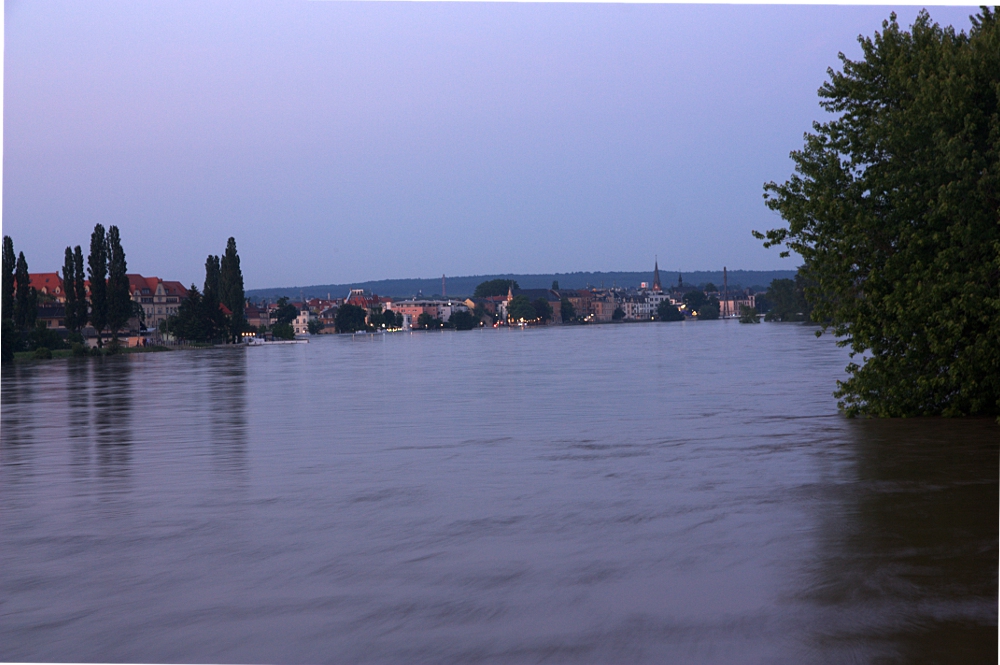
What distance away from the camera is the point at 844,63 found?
15250mm

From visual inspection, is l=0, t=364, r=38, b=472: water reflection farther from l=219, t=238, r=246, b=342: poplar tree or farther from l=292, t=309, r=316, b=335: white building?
l=292, t=309, r=316, b=335: white building

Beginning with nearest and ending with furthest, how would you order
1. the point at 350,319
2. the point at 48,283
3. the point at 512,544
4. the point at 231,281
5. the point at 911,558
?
the point at 911,558 < the point at 512,544 < the point at 231,281 < the point at 48,283 < the point at 350,319

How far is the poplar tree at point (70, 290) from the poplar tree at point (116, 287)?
8.46 feet

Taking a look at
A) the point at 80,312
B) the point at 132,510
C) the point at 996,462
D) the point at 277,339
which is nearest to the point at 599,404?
the point at 996,462

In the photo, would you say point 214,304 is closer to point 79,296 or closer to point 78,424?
point 79,296

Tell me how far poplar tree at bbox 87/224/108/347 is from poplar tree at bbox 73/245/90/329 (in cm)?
96

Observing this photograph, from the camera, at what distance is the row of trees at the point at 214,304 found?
3452 inches

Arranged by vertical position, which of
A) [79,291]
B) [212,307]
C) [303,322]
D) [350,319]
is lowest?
[303,322]

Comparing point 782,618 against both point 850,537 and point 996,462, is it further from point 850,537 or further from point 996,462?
point 996,462

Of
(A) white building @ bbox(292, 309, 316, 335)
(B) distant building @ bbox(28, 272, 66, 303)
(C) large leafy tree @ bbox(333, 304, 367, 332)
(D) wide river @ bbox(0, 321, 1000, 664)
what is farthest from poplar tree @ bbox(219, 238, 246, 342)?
(A) white building @ bbox(292, 309, 316, 335)

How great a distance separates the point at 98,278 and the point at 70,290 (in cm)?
326

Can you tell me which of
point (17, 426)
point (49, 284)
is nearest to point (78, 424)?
point (17, 426)

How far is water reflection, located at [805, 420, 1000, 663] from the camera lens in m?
5.30

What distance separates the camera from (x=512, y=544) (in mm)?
7883
